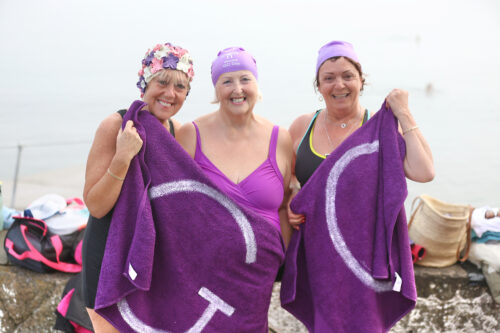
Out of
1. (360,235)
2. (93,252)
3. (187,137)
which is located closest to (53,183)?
(93,252)

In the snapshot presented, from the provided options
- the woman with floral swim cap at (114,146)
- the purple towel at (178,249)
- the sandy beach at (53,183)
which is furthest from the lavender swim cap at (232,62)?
the sandy beach at (53,183)

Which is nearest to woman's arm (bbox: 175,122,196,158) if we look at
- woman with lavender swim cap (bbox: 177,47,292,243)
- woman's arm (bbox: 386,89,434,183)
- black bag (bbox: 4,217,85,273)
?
woman with lavender swim cap (bbox: 177,47,292,243)

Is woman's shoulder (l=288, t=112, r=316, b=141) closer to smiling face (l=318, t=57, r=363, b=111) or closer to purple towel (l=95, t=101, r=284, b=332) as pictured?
smiling face (l=318, t=57, r=363, b=111)

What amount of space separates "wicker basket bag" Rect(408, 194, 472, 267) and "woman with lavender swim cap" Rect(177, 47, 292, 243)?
1.39 meters

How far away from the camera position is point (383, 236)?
159 centimetres

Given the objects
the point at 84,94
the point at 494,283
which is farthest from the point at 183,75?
the point at 84,94

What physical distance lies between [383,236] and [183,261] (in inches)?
28.6

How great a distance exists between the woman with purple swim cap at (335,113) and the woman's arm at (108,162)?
0.68 meters

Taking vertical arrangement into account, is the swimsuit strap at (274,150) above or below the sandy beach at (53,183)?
above

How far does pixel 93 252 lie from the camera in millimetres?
1633

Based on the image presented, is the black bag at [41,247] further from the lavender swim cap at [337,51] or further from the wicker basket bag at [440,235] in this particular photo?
the wicker basket bag at [440,235]

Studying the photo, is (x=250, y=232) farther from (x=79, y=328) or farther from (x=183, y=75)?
(x=79, y=328)

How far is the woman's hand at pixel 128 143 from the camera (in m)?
1.47

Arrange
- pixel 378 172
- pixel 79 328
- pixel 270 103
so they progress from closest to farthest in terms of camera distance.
A: pixel 378 172 → pixel 79 328 → pixel 270 103
